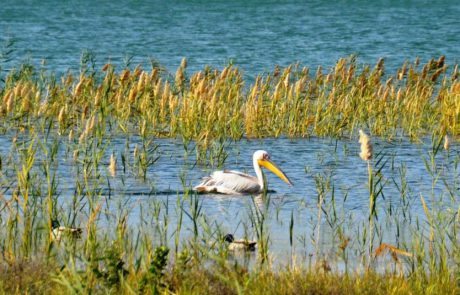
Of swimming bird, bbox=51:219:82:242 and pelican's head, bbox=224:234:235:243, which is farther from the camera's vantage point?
pelican's head, bbox=224:234:235:243

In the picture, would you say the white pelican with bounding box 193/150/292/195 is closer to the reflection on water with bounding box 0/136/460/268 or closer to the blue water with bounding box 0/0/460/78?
the reflection on water with bounding box 0/136/460/268

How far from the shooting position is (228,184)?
42.1 feet

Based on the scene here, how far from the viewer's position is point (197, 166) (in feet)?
47.4

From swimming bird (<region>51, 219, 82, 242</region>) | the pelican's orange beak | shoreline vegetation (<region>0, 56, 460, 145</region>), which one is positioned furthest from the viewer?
shoreline vegetation (<region>0, 56, 460, 145</region>)

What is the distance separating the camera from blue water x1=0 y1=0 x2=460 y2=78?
36.9 m

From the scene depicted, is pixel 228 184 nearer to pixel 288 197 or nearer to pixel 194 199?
pixel 288 197

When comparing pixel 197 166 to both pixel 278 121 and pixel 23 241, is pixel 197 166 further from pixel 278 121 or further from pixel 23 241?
pixel 23 241

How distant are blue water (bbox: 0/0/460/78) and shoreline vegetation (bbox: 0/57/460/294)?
623 cm

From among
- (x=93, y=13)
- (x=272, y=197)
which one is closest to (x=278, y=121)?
(x=272, y=197)

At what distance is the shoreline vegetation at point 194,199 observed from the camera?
24.3 ft

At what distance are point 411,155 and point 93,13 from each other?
186 ft

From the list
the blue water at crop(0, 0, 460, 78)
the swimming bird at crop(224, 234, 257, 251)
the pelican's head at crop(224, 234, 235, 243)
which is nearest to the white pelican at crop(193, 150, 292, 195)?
the pelican's head at crop(224, 234, 235, 243)

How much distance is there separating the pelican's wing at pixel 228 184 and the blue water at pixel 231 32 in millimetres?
9772

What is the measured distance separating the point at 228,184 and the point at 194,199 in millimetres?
1171
